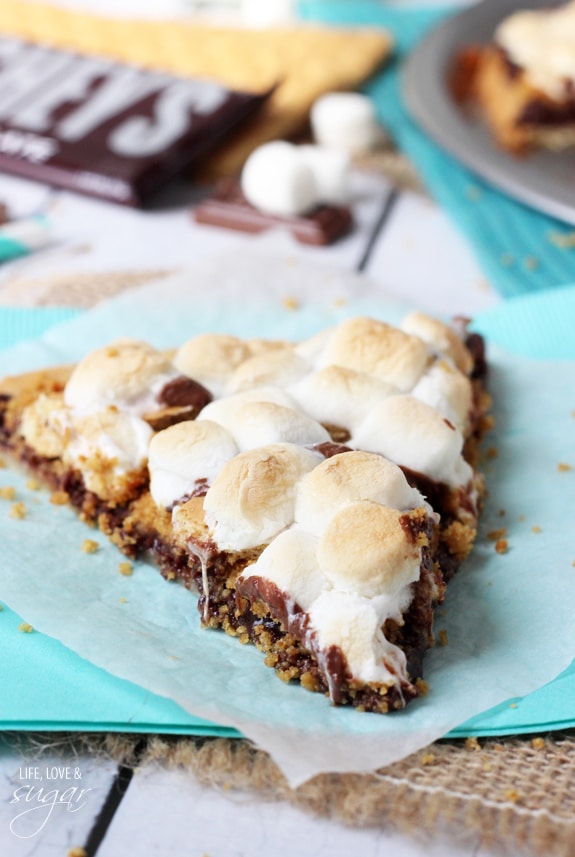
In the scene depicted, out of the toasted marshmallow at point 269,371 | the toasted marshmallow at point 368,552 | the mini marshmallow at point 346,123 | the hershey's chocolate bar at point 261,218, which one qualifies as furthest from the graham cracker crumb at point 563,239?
the toasted marshmallow at point 368,552

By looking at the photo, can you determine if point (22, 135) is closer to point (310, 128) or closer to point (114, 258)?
point (114, 258)

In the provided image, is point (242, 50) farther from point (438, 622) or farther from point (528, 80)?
point (438, 622)

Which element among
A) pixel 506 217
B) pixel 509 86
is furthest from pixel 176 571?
pixel 509 86

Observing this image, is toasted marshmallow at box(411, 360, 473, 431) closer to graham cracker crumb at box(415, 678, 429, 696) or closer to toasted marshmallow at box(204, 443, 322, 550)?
toasted marshmallow at box(204, 443, 322, 550)

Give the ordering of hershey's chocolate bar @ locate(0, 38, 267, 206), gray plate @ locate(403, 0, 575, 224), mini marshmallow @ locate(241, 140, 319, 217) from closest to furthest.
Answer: gray plate @ locate(403, 0, 575, 224) → mini marshmallow @ locate(241, 140, 319, 217) → hershey's chocolate bar @ locate(0, 38, 267, 206)

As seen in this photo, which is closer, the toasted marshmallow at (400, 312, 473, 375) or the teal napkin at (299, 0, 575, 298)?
the toasted marshmallow at (400, 312, 473, 375)

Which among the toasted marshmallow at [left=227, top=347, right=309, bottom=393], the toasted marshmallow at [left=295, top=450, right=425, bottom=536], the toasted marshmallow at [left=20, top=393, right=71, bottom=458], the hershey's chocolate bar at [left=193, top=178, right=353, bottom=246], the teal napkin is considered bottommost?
the hershey's chocolate bar at [left=193, top=178, right=353, bottom=246]

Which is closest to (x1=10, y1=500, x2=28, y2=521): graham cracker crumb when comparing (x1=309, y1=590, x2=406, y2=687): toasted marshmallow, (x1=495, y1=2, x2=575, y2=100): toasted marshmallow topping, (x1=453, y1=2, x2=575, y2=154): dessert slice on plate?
(x1=309, y1=590, x2=406, y2=687): toasted marshmallow
